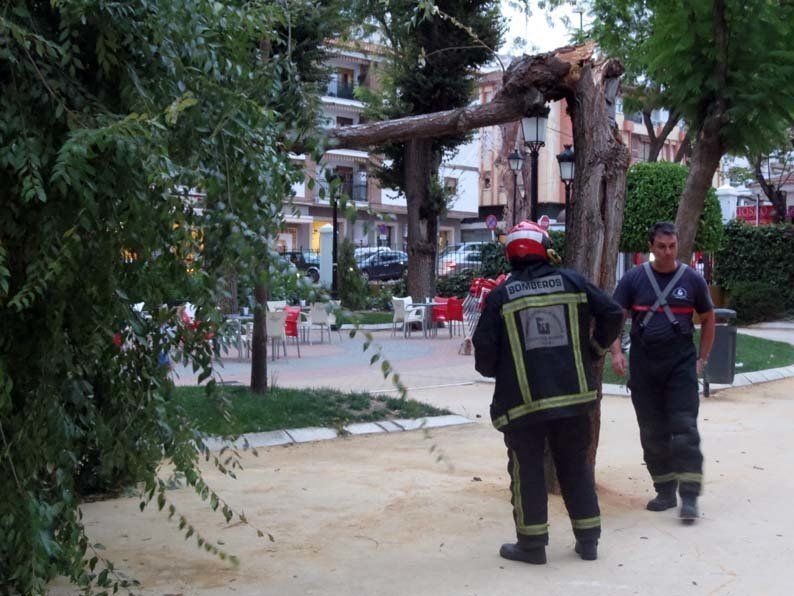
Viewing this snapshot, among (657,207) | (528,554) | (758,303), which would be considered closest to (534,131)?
(657,207)

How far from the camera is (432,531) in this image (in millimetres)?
5727

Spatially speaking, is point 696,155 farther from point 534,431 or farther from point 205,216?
point 205,216

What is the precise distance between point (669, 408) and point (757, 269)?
22.6 m

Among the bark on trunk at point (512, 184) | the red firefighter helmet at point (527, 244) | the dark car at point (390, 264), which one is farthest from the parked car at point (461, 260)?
the red firefighter helmet at point (527, 244)

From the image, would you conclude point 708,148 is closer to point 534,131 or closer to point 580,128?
point 534,131

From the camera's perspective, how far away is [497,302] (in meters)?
5.21

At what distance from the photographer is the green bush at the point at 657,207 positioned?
1981 centimetres

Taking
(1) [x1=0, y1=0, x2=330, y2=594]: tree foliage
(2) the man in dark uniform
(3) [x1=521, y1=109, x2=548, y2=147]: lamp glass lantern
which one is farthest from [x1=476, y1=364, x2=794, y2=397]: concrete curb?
(1) [x1=0, y1=0, x2=330, y2=594]: tree foliage

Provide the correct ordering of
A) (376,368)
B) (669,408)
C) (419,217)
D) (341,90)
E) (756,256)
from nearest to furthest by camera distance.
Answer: (669,408) < (376,368) < (419,217) < (756,256) < (341,90)

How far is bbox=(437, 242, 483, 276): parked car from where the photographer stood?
3147cm

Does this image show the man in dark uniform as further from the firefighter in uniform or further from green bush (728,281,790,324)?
green bush (728,281,790,324)

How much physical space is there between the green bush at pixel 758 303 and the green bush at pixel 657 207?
20.1 feet

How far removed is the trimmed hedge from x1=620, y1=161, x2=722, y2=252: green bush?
6276 millimetres

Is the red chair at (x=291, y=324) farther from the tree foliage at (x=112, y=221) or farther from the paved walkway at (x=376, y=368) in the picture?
the tree foliage at (x=112, y=221)
